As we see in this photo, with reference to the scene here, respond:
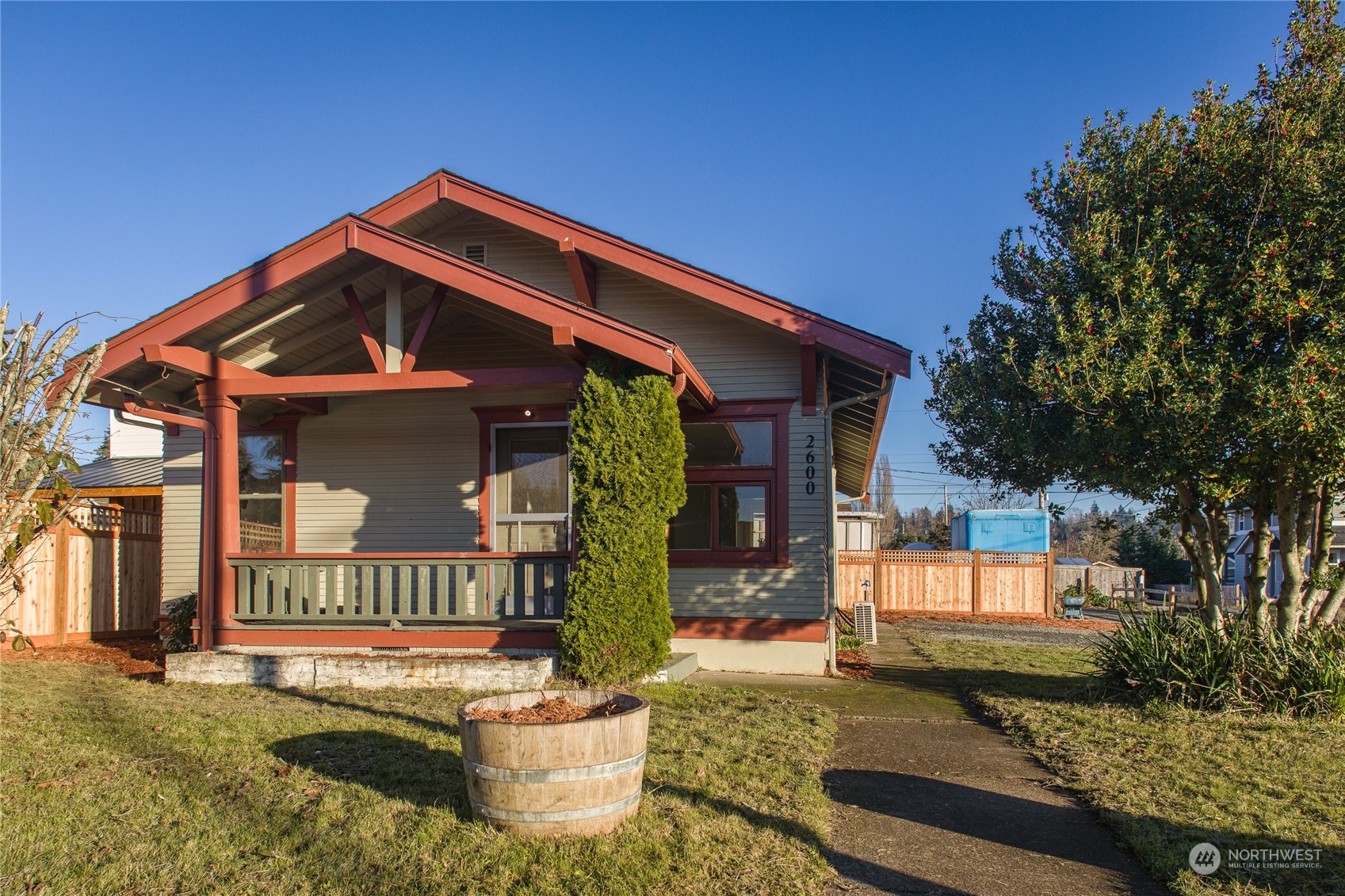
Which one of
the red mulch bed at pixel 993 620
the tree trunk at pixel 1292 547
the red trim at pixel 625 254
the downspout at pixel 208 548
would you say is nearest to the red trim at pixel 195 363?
the downspout at pixel 208 548

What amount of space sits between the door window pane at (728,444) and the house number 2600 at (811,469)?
49 cm

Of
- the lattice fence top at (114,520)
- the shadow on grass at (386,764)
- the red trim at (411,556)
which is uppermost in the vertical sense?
the lattice fence top at (114,520)

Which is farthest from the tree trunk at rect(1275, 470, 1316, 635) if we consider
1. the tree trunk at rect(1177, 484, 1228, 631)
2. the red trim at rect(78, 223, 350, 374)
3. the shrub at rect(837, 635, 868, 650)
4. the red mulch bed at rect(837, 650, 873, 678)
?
the red trim at rect(78, 223, 350, 374)

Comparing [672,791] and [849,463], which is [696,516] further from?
[849,463]

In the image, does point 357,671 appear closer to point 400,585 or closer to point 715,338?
point 400,585

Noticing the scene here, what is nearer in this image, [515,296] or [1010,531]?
[515,296]

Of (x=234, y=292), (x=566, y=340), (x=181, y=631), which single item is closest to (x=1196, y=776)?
(x=566, y=340)

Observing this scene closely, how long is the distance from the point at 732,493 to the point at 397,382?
4167 millimetres

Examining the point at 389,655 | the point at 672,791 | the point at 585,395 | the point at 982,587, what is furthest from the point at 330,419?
the point at 982,587

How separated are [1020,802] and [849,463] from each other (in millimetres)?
13423

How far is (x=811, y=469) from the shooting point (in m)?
10.8

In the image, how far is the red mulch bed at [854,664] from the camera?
11000mm

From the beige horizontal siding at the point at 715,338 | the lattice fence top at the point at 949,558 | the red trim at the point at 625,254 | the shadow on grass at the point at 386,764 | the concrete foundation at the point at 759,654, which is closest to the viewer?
the shadow on grass at the point at 386,764

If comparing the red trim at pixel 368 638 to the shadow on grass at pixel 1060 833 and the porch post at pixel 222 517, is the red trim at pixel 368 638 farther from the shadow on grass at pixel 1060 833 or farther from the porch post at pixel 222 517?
the shadow on grass at pixel 1060 833
